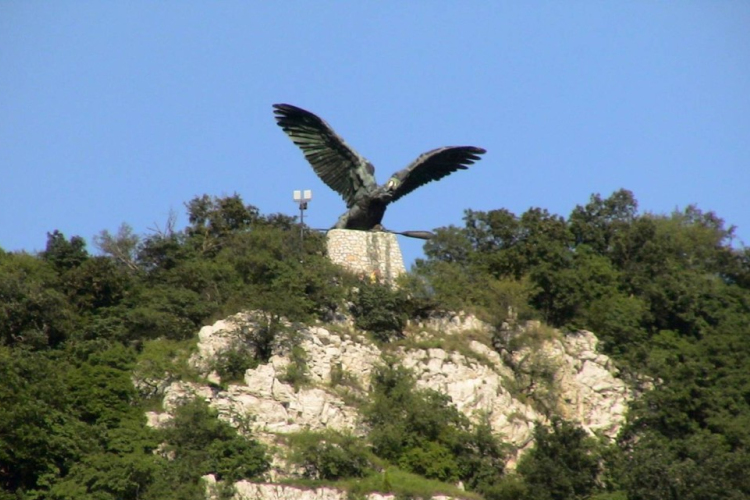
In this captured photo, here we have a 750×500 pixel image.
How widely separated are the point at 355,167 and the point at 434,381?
7.43m

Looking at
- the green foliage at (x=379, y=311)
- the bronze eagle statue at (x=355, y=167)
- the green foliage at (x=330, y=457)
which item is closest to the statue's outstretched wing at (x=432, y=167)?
the bronze eagle statue at (x=355, y=167)

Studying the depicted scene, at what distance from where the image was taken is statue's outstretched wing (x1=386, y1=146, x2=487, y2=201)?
61281 millimetres

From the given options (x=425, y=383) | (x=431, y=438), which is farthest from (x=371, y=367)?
(x=431, y=438)

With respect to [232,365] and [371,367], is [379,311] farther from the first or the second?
[232,365]

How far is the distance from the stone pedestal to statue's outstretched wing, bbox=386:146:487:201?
1.37m

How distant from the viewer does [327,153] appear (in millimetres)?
61125

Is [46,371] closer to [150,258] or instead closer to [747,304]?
[150,258]

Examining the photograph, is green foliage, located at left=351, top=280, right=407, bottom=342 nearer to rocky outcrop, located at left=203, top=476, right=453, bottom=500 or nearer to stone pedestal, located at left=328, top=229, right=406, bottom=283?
stone pedestal, located at left=328, top=229, right=406, bottom=283

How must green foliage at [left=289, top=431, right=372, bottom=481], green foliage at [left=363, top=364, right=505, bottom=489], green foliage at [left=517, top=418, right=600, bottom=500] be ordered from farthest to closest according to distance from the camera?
green foliage at [left=363, top=364, right=505, bottom=489] < green foliage at [left=517, top=418, right=600, bottom=500] < green foliage at [left=289, top=431, right=372, bottom=481]

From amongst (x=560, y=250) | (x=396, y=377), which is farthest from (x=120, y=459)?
(x=560, y=250)

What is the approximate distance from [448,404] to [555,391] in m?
3.57

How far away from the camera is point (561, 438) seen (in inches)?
2191

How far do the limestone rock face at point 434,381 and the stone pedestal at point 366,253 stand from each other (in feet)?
6.98

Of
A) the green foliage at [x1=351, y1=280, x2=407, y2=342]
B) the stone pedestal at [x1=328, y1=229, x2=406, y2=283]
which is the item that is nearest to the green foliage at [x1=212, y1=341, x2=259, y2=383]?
the green foliage at [x1=351, y1=280, x2=407, y2=342]
